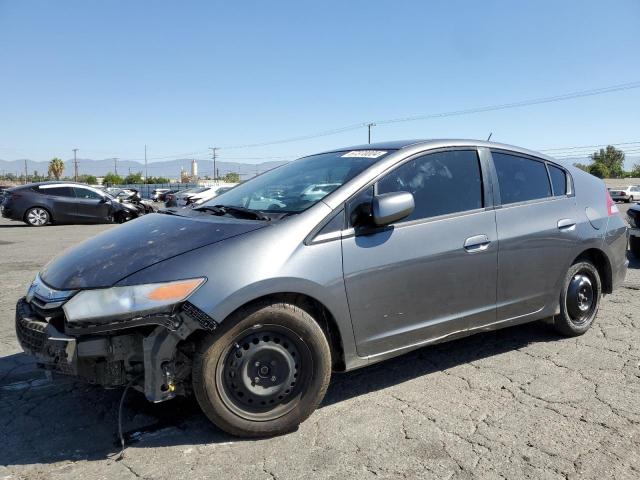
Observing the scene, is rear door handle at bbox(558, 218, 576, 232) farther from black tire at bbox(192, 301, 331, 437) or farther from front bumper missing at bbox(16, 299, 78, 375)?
front bumper missing at bbox(16, 299, 78, 375)

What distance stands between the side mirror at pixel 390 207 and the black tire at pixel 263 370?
0.68m

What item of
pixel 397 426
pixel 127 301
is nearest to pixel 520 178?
pixel 397 426

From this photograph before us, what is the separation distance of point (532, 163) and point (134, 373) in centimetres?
330

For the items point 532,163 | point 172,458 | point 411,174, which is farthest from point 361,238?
point 532,163

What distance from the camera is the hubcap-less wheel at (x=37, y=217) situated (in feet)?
52.8

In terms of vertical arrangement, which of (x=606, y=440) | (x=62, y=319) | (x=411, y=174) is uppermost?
(x=411, y=174)

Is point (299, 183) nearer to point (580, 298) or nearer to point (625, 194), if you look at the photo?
point (580, 298)

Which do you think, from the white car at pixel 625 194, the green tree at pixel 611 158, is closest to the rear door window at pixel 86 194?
the white car at pixel 625 194

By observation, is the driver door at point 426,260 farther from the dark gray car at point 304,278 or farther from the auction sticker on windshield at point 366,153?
the auction sticker on windshield at point 366,153

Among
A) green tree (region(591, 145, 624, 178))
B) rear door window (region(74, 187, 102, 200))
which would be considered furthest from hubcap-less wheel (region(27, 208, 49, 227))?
green tree (region(591, 145, 624, 178))

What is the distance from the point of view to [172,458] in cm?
253

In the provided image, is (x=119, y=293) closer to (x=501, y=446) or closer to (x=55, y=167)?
(x=501, y=446)

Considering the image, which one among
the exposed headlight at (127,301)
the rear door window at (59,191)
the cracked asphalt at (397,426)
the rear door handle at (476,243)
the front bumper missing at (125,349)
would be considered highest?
the rear door window at (59,191)

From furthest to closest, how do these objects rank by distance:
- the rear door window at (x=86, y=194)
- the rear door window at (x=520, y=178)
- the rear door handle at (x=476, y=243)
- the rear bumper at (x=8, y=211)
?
the rear door window at (x=86, y=194) → the rear bumper at (x=8, y=211) → the rear door window at (x=520, y=178) → the rear door handle at (x=476, y=243)
